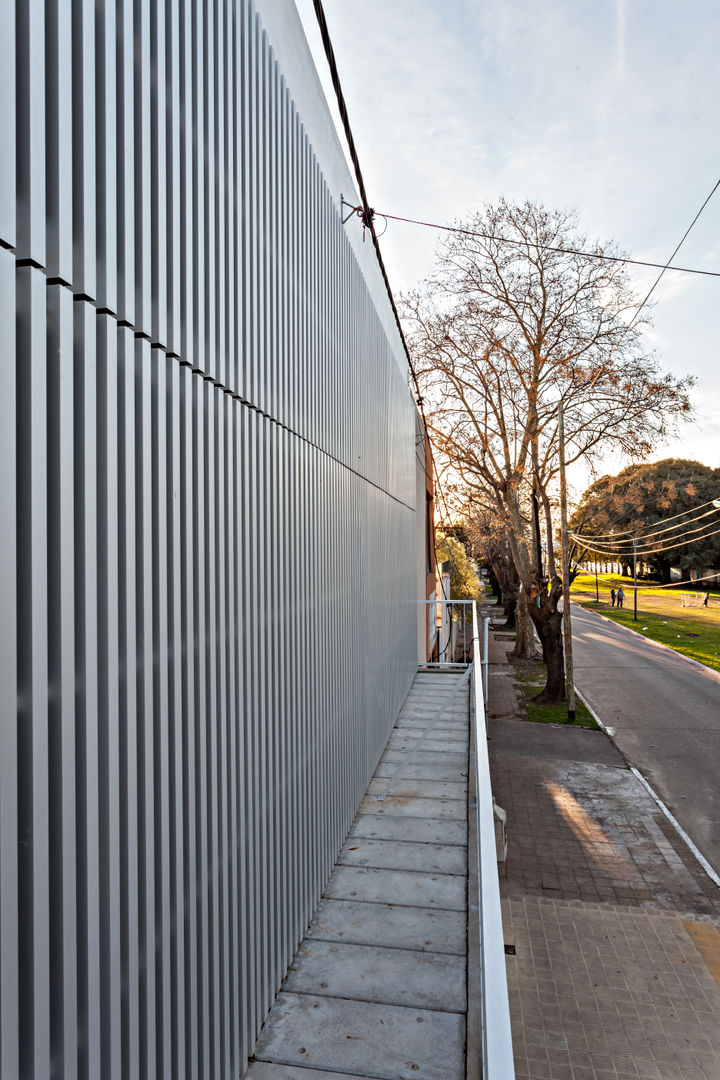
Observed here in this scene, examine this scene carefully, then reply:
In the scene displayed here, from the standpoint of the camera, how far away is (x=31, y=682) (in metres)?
1.46

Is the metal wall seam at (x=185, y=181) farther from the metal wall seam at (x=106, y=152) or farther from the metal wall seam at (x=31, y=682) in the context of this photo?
the metal wall seam at (x=31, y=682)

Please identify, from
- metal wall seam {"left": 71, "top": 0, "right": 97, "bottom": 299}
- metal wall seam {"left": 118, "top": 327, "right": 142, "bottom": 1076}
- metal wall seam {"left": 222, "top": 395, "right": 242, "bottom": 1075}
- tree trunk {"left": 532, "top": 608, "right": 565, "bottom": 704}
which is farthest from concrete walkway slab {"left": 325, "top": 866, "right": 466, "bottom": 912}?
tree trunk {"left": 532, "top": 608, "right": 565, "bottom": 704}

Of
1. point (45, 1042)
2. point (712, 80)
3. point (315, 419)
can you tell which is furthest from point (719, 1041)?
point (712, 80)

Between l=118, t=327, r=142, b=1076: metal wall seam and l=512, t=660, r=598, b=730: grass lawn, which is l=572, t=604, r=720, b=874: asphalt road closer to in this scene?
l=512, t=660, r=598, b=730: grass lawn

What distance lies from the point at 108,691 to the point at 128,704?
0.13m

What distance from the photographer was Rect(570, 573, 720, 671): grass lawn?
2895 cm

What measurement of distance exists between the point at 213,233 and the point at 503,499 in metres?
19.4

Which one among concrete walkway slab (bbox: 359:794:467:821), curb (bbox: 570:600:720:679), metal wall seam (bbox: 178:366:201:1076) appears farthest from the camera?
curb (bbox: 570:600:720:679)

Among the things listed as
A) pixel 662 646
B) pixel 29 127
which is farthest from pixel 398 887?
pixel 662 646

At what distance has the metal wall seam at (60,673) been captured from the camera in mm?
1543

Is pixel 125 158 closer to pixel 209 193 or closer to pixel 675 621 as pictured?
pixel 209 193

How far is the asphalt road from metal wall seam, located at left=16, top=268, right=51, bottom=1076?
9892 millimetres

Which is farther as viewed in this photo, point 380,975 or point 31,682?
point 380,975

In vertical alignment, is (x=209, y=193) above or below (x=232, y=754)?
above
